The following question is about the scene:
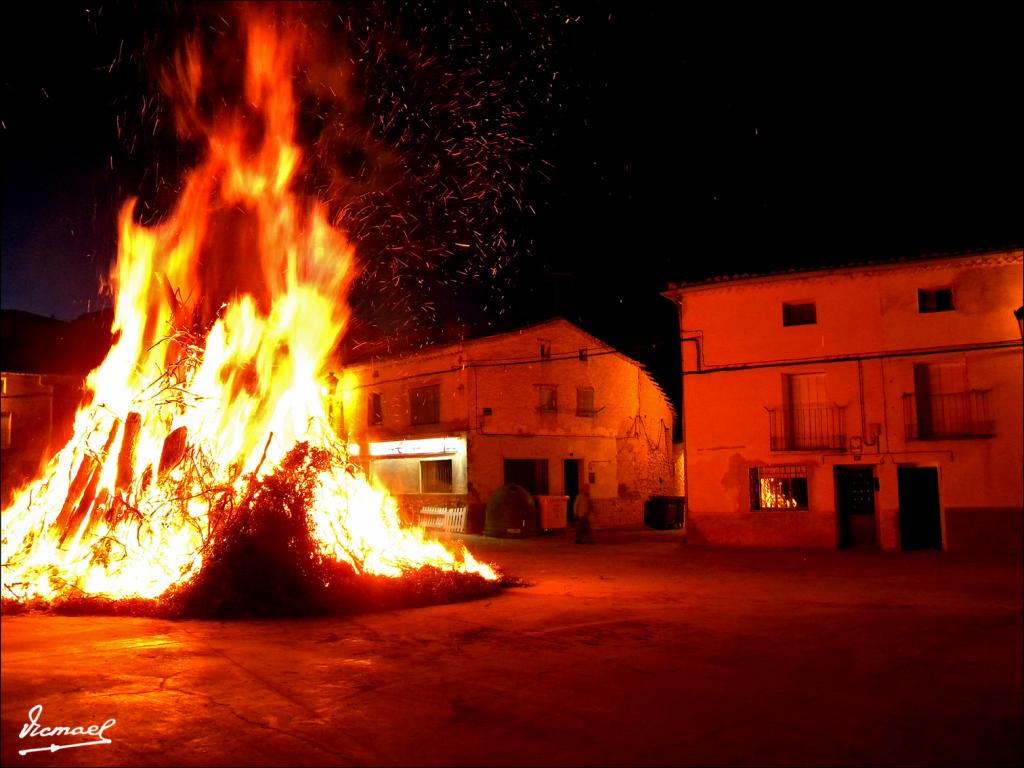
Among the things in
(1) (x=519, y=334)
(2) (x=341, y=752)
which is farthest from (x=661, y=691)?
(1) (x=519, y=334)

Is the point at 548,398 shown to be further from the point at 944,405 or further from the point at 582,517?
the point at 944,405

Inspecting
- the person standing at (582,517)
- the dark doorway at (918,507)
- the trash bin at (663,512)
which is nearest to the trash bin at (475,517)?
the person standing at (582,517)

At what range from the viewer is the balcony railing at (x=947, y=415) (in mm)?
19203

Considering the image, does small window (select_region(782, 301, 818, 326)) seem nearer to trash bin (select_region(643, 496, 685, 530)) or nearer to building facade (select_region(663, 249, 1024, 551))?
building facade (select_region(663, 249, 1024, 551))

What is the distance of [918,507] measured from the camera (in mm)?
20266

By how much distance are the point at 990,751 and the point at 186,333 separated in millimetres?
11786

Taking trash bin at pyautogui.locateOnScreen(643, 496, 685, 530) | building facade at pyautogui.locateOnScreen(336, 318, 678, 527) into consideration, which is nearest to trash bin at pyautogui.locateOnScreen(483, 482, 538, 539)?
building facade at pyautogui.locateOnScreen(336, 318, 678, 527)

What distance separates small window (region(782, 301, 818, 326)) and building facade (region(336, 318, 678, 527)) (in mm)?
10158

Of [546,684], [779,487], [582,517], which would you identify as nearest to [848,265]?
[779,487]

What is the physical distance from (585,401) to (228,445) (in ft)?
69.4

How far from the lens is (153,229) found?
530 inches

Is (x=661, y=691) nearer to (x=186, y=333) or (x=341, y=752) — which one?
(x=341, y=752)

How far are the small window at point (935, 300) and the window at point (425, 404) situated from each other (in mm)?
17216

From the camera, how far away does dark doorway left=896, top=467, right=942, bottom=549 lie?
20078 mm
